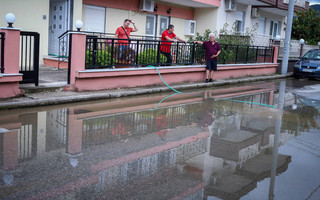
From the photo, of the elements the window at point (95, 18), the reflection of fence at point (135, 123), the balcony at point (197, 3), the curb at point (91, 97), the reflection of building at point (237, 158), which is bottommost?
the reflection of building at point (237, 158)

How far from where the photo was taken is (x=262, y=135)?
7.48 meters

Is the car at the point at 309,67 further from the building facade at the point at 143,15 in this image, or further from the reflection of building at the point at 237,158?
the reflection of building at the point at 237,158

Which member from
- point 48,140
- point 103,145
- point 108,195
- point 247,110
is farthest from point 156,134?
point 247,110

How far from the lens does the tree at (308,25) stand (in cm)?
2766

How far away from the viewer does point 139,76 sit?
12414 mm

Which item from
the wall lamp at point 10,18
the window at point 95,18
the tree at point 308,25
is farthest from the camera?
the tree at point 308,25

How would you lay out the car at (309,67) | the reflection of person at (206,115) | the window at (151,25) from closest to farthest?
the reflection of person at (206,115) < the car at (309,67) < the window at (151,25)

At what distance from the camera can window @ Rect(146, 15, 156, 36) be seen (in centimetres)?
2130

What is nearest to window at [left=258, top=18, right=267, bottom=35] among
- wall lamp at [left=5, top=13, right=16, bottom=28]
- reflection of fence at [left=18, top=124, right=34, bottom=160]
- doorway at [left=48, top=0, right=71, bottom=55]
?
doorway at [left=48, top=0, right=71, bottom=55]

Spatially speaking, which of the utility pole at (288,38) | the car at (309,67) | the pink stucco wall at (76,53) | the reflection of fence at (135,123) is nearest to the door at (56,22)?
the pink stucco wall at (76,53)

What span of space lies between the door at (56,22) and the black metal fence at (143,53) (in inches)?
158

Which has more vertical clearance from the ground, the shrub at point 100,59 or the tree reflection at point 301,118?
the shrub at point 100,59

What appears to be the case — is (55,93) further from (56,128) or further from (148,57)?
(148,57)

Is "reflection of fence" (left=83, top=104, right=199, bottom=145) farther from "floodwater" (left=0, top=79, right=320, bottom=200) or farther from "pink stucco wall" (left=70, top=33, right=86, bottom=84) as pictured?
"pink stucco wall" (left=70, top=33, right=86, bottom=84)
